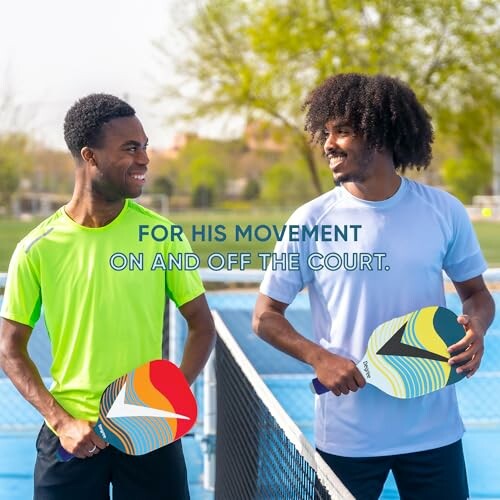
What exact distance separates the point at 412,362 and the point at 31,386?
3.08ft

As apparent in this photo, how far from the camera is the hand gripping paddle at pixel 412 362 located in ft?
8.00

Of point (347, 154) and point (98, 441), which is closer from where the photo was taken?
point (98, 441)

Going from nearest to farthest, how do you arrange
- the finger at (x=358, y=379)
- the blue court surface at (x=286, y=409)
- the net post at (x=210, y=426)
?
the finger at (x=358, y=379) → the net post at (x=210, y=426) → the blue court surface at (x=286, y=409)

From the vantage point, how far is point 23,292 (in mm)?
2363

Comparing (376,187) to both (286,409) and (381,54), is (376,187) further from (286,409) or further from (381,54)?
Answer: (381,54)

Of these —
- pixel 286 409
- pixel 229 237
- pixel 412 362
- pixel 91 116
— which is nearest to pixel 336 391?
pixel 412 362

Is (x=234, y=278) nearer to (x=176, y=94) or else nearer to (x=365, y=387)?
(x=365, y=387)

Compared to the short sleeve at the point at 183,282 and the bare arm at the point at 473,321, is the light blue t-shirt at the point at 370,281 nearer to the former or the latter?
the bare arm at the point at 473,321

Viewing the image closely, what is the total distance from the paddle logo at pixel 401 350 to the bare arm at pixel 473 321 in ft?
0.17

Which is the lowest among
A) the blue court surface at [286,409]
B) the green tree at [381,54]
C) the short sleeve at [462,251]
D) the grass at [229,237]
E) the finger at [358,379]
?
the grass at [229,237]

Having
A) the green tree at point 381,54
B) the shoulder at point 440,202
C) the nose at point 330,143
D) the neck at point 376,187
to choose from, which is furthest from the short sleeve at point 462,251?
the green tree at point 381,54

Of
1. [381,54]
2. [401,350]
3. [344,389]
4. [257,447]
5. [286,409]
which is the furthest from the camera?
[381,54]

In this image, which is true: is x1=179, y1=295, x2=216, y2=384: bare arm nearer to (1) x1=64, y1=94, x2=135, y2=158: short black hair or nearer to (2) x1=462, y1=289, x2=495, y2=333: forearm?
(1) x1=64, y1=94, x2=135, y2=158: short black hair

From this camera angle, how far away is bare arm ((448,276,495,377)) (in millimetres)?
2447
